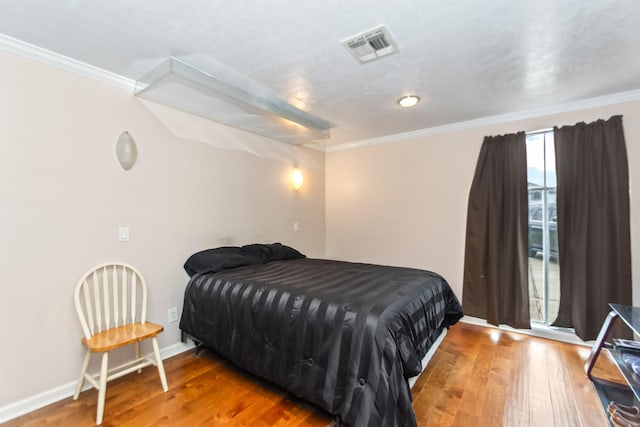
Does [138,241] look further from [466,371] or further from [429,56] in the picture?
[466,371]

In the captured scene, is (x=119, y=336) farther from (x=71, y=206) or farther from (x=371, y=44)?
(x=371, y=44)

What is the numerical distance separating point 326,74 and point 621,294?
128 inches

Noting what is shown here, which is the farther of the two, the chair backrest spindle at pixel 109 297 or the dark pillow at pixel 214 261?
the dark pillow at pixel 214 261

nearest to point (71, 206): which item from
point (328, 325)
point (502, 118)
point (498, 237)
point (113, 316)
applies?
point (113, 316)

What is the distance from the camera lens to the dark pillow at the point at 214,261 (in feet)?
8.71

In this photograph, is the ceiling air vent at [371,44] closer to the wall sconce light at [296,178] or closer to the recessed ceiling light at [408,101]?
the recessed ceiling light at [408,101]

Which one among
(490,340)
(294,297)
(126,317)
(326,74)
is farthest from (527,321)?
(126,317)

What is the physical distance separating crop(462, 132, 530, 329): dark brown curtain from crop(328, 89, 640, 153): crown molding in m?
0.21

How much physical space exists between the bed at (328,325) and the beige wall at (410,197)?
1.22m

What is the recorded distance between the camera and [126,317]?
92.0 inches

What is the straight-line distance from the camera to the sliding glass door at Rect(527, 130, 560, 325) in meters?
3.03

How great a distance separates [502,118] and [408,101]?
49.0 inches

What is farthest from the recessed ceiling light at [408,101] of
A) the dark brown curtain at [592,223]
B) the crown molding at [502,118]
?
the dark brown curtain at [592,223]

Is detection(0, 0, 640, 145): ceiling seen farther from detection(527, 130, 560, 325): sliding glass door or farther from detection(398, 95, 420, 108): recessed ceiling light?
detection(527, 130, 560, 325): sliding glass door
